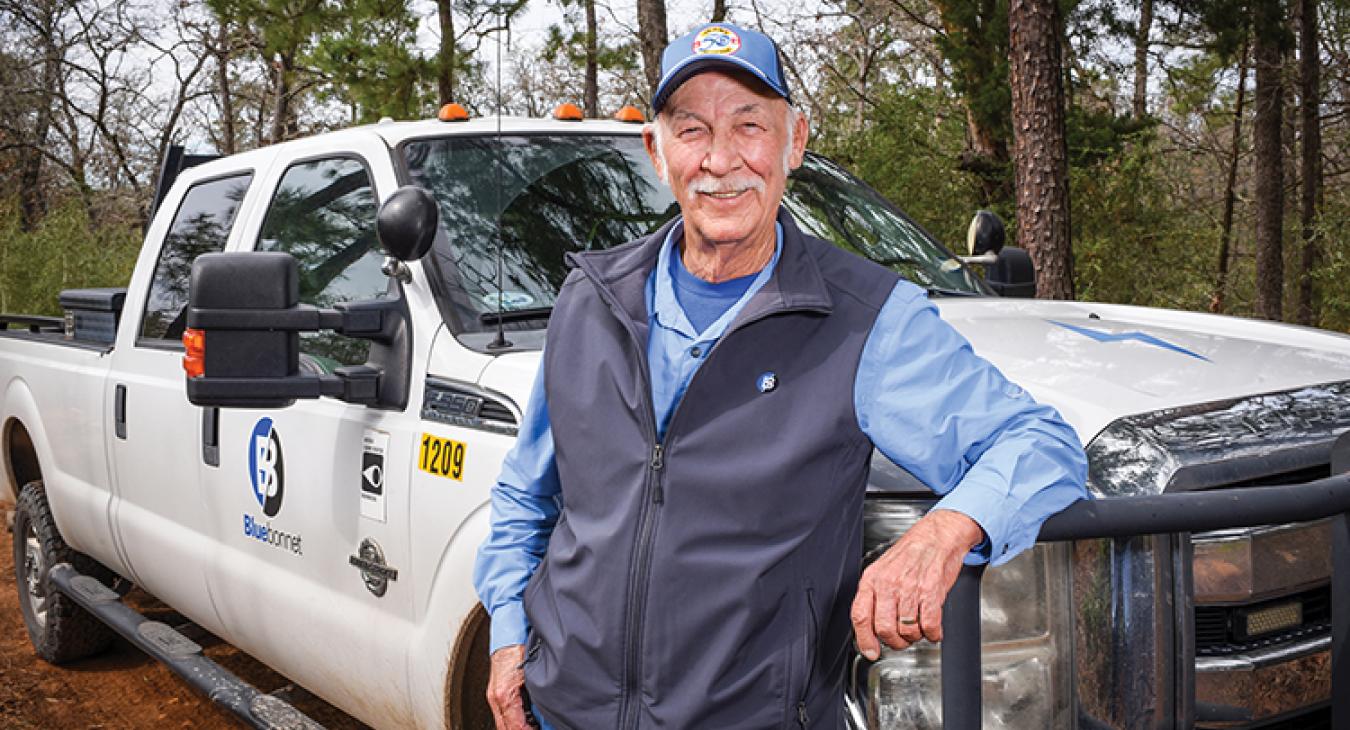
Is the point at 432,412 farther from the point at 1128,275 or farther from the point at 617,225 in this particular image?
the point at 1128,275

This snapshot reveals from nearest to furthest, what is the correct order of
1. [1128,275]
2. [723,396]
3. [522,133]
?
[723,396]
[522,133]
[1128,275]

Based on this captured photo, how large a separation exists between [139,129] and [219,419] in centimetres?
2996

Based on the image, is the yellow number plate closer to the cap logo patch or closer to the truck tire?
the cap logo patch

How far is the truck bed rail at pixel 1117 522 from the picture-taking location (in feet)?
5.74

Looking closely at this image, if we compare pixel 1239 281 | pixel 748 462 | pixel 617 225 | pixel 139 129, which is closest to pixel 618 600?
pixel 748 462

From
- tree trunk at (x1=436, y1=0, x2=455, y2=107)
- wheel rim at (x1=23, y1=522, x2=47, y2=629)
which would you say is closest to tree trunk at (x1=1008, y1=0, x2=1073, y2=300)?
wheel rim at (x1=23, y1=522, x2=47, y2=629)

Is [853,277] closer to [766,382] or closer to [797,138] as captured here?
[766,382]

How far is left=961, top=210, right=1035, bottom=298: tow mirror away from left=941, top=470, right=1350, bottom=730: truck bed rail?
8.02 ft

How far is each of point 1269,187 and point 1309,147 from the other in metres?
1.14

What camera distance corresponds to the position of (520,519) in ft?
7.66

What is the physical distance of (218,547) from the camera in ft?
13.5

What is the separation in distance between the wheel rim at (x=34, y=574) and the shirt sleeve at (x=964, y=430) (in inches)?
195

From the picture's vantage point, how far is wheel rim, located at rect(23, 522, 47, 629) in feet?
18.9

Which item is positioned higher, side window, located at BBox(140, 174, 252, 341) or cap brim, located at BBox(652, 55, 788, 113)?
cap brim, located at BBox(652, 55, 788, 113)
